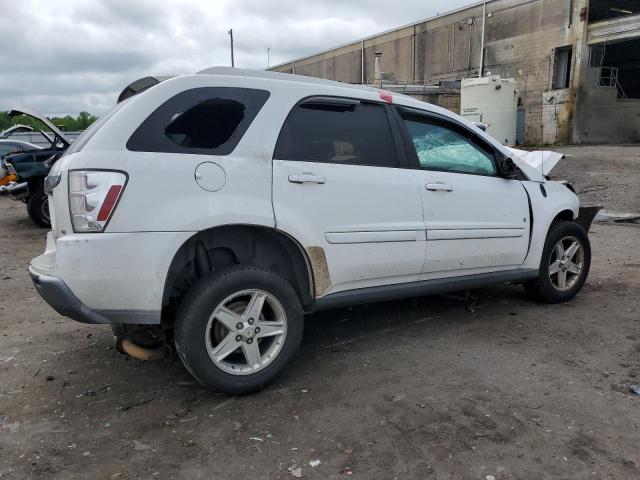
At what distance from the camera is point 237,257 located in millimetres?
3178

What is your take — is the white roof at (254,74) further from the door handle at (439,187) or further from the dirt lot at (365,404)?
the dirt lot at (365,404)

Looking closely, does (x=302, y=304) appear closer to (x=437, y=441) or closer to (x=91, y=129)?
(x=437, y=441)

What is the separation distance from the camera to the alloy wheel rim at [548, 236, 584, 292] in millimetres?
4750

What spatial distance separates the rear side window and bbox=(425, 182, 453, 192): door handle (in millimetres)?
1325

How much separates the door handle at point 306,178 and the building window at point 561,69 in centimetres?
2597

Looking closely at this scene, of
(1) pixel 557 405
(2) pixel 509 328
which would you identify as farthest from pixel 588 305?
(1) pixel 557 405

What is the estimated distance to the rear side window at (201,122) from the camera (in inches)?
113

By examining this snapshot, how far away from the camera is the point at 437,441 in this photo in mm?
2645

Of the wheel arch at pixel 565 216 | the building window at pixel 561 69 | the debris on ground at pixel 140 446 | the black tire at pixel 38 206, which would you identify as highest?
the building window at pixel 561 69

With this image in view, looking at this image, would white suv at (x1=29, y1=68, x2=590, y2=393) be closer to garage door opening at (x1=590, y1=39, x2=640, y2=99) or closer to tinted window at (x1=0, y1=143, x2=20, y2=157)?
tinted window at (x1=0, y1=143, x2=20, y2=157)

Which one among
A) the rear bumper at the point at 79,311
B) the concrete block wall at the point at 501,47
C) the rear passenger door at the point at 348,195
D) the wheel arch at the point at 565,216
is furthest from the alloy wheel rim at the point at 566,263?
the concrete block wall at the point at 501,47

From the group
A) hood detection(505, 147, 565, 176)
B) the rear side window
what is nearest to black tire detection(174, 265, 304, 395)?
the rear side window

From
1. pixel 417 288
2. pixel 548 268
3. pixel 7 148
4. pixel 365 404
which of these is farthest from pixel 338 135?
pixel 7 148

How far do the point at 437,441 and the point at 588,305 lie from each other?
2912 millimetres
